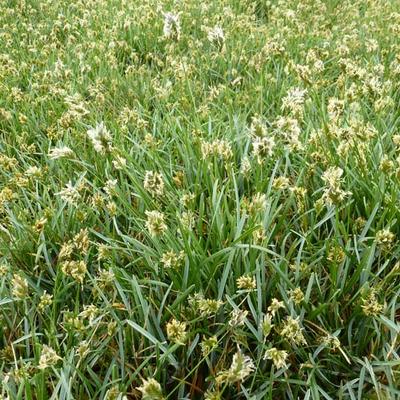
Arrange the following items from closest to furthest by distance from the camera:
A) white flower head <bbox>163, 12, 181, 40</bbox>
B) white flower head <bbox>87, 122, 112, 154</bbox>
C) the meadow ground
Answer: the meadow ground
white flower head <bbox>87, 122, 112, 154</bbox>
white flower head <bbox>163, 12, 181, 40</bbox>

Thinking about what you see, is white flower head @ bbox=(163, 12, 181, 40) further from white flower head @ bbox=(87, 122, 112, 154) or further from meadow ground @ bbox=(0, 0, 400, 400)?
white flower head @ bbox=(87, 122, 112, 154)

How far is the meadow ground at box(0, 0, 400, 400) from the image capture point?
192 cm

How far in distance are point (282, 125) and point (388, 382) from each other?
3.49 feet

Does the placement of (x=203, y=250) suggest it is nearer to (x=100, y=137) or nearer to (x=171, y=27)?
(x=100, y=137)

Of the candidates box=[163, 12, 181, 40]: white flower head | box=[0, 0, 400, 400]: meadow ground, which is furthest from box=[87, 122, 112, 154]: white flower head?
box=[163, 12, 181, 40]: white flower head

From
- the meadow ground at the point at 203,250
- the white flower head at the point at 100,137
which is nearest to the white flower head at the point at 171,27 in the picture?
the meadow ground at the point at 203,250

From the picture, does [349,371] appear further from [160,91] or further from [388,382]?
[160,91]

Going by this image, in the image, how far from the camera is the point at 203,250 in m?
2.18

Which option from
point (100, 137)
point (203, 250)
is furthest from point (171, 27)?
point (203, 250)

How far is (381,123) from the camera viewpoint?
3053 millimetres

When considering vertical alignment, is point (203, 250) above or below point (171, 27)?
below

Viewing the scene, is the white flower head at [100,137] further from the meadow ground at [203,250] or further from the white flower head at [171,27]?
the white flower head at [171,27]

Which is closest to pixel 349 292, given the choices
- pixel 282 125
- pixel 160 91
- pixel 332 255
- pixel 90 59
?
pixel 332 255

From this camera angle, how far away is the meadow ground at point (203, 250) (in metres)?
1.92
